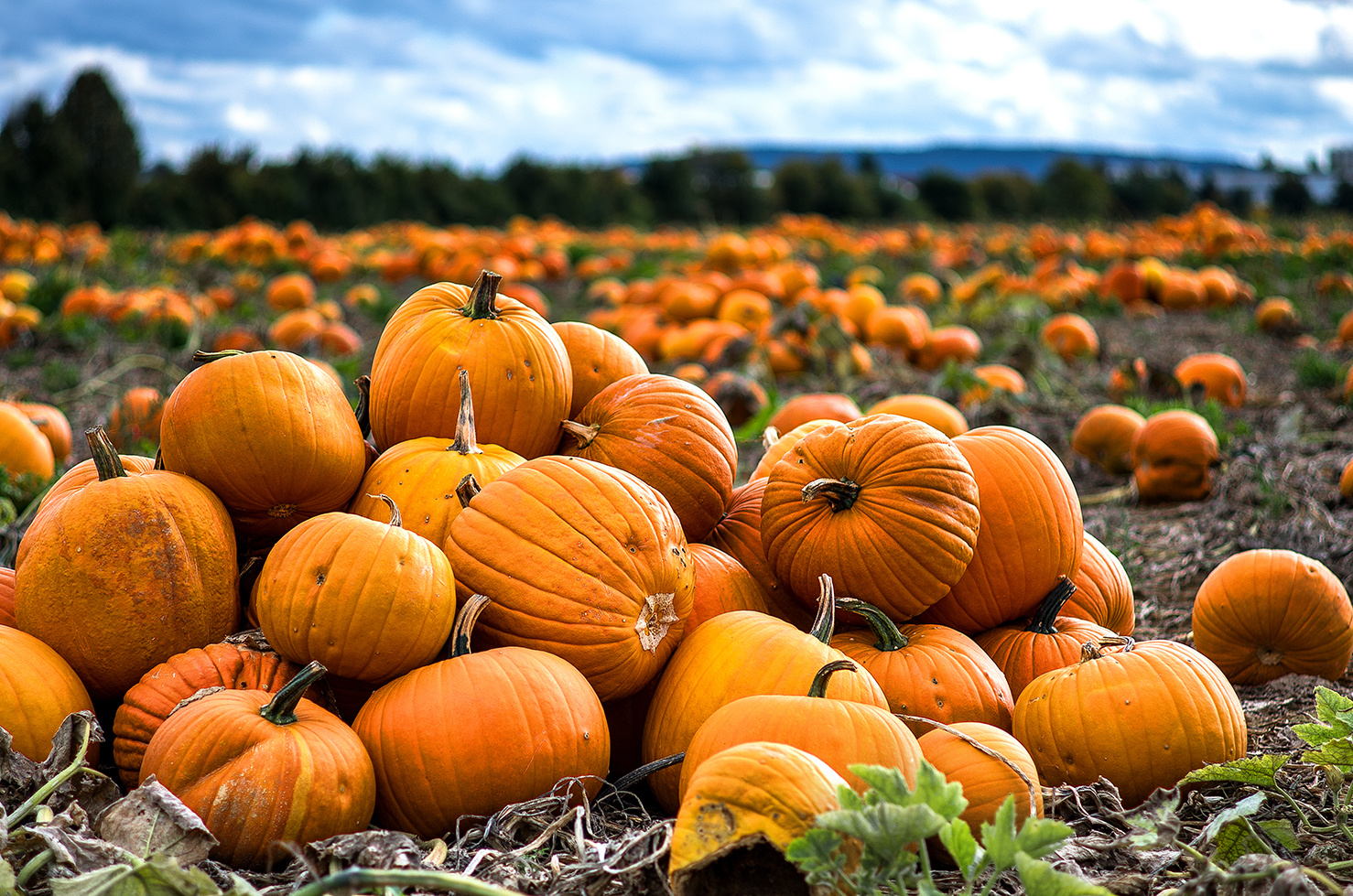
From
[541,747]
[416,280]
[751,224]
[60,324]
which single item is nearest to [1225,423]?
[541,747]

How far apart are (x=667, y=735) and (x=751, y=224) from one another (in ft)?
84.3

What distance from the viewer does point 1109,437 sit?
4.86 m

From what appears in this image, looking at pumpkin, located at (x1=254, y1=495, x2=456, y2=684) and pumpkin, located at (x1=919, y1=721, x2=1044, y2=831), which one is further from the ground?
pumpkin, located at (x1=254, y1=495, x2=456, y2=684)

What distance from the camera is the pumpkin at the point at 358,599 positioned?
195 cm

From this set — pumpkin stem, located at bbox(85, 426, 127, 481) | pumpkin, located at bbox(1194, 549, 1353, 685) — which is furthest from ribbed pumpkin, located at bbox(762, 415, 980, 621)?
pumpkin stem, located at bbox(85, 426, 127, 481)

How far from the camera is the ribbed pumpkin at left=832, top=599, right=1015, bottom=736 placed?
6.98ft

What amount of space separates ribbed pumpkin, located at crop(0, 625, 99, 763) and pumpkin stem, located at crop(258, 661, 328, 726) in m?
0.39

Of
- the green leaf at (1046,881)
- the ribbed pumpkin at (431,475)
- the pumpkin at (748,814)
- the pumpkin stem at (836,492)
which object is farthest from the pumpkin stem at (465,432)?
the green leaf at (1046,881)

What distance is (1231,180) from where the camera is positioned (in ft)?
118

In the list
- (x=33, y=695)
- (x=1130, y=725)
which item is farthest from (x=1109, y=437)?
(x=33, y=695)

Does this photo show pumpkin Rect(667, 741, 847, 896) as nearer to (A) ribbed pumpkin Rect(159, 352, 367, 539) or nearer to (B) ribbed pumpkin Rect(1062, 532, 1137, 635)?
(A) ribbed pumpkin Rect(159, 352, 367, 539)

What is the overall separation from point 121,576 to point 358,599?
0.53 m

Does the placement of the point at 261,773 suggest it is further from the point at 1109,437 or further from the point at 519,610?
the point at 1109,437

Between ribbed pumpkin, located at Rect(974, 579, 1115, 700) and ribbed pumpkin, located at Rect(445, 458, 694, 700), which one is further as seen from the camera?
ribbed pumpkin, located at Rect(974, 579, 1115, 700)
